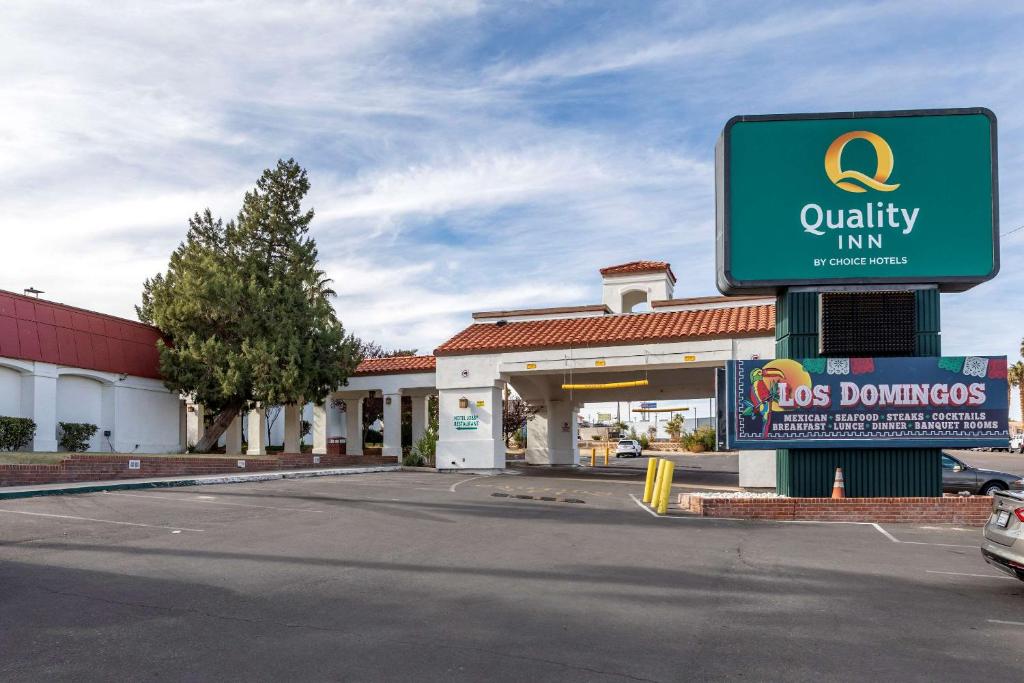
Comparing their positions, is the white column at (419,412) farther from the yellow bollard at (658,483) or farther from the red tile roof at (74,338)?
the yellow bollard at (658,483)

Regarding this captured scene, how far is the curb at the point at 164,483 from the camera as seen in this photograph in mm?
18688

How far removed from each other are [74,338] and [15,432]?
14.0 ft

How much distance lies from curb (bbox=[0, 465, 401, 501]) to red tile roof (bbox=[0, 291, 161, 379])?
8.23 m

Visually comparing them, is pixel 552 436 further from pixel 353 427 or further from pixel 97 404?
pixel 97 404

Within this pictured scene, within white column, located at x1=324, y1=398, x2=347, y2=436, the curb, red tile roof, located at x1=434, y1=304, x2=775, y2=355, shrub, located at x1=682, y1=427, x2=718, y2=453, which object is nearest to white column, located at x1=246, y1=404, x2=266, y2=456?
the curb

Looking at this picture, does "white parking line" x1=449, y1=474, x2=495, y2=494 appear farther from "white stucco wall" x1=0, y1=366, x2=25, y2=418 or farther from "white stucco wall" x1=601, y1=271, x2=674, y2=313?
"white stucco wall" x1=0, y1=366, x2=25, y2=418

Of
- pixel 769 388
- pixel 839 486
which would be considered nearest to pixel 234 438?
pixel 769 388

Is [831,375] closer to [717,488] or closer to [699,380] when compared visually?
[717,488]

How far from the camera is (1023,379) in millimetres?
75562

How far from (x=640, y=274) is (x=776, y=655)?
25684 mm

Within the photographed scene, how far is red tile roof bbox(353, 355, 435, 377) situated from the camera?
36625 millimetres

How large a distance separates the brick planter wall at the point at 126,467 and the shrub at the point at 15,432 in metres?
4.41

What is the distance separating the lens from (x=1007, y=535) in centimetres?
941

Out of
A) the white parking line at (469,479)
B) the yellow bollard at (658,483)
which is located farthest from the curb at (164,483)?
the yellow bollard at (658,483)
